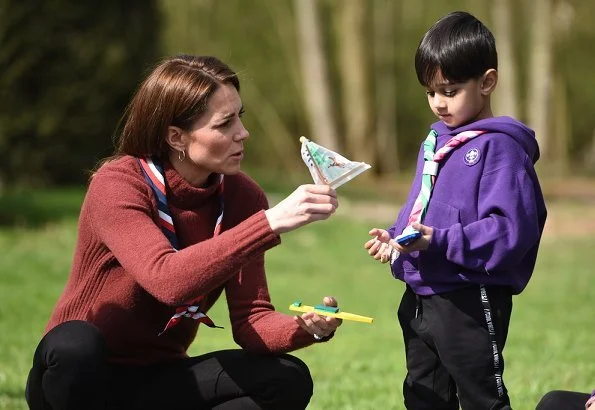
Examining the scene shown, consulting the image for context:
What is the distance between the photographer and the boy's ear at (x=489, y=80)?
3445 millimetres

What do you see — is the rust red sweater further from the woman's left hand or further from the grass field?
the grass field

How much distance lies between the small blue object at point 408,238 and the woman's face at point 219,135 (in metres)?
0.62

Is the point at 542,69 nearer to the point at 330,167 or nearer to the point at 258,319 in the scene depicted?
the point at 258,319

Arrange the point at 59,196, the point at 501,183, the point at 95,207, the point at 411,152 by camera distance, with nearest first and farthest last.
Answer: the point at 501,183 → the point at 95,207 → the point at 59,196 → the point at 411,152

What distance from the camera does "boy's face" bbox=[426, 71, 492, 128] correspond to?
11.3ft

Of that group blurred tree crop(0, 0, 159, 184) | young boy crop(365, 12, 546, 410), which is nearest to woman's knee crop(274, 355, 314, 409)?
young boy crop(365, 12, 546, 410)

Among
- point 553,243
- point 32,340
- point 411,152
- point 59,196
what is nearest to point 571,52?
point 411,152

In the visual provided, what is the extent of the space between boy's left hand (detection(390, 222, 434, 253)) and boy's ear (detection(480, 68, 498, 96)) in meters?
0.49

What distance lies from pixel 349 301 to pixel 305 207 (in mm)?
6042

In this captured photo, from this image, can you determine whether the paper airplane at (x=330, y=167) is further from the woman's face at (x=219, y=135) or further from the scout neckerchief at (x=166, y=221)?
the scout neckerchief at (x=166, y=221)

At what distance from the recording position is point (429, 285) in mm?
3492

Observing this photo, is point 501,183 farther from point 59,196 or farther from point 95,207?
point 59,196

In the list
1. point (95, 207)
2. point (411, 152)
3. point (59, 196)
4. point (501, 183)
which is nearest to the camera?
point (501, 183)

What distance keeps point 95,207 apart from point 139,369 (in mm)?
562
